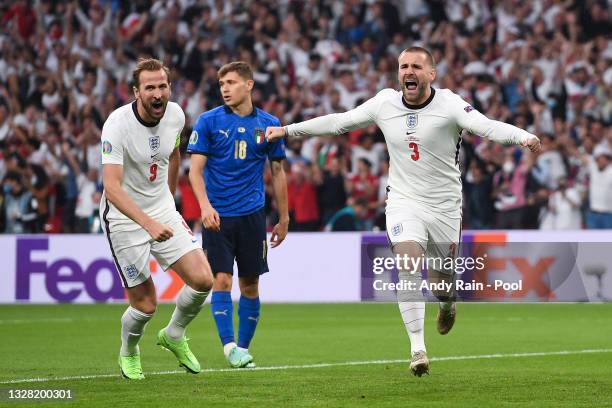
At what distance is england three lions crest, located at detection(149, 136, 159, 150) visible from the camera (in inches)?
372

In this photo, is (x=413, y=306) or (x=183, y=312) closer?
(x=413, y=306)

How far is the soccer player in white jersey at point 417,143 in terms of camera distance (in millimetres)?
9531

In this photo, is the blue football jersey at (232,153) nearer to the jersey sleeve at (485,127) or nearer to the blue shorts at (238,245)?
the blue shorts at (238,245)

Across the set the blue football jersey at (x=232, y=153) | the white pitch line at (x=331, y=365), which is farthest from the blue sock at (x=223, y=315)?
the blue football jersey at (x=232, y=153)

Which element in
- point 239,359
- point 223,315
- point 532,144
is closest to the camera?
point 532,144

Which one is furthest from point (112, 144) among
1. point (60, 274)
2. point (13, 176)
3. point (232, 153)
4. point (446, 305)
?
point (13, 176)

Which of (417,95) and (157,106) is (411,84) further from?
(157,106)

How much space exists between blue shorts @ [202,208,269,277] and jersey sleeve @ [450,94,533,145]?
2.30 metres

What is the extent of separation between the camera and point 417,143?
9.70m

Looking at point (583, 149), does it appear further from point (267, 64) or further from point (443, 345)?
point (443, 345)

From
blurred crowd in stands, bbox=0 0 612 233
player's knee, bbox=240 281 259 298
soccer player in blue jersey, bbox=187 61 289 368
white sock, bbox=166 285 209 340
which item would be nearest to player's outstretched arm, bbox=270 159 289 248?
soccer player in blue jersey, bbox=187 61 289 368

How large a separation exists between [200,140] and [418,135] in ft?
6.98

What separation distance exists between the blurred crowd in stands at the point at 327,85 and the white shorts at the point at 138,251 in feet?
34.9

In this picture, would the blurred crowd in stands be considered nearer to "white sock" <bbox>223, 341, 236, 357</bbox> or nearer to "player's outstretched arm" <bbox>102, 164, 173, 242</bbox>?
"white sock" <bbox>223, 341, 236, 357</bbox>
